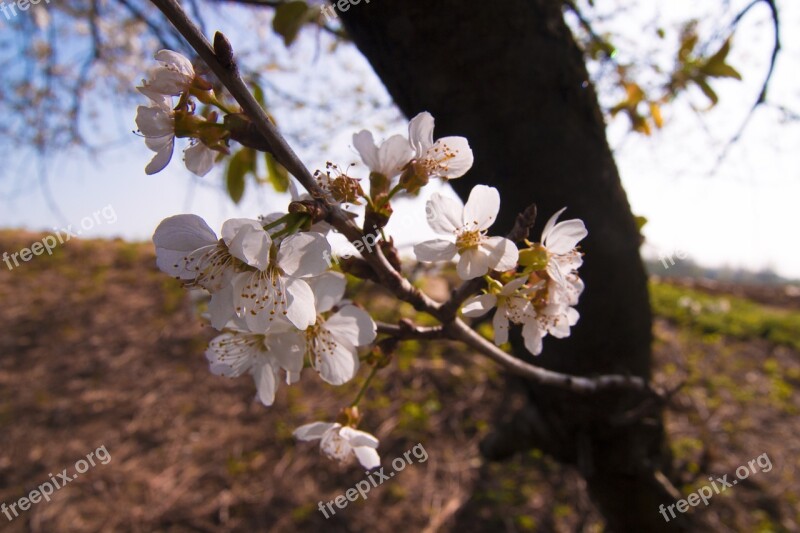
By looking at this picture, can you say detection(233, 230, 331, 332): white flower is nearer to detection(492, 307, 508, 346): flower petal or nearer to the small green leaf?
detection(492, 307, 508, 346): flower petal

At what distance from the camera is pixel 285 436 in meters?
2.12

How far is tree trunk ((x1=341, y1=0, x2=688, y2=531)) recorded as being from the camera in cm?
71

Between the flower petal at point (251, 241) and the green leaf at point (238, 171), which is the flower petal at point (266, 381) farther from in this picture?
the green leaf at point (238, 171)

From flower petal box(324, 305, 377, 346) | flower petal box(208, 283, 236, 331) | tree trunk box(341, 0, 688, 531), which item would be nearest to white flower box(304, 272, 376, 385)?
flower petal box(324, 305, 377, 346)

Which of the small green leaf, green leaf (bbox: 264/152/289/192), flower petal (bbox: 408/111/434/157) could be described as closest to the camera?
flower petal (bbox: 408/111/434/157)

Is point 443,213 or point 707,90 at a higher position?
point 443,213

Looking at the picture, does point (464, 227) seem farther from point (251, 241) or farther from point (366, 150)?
point (251, 241)

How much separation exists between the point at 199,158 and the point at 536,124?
22.4 inches

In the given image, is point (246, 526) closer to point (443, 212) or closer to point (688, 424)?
point (443, 212)

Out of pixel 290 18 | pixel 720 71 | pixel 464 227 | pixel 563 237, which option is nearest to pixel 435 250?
pixel 464 227

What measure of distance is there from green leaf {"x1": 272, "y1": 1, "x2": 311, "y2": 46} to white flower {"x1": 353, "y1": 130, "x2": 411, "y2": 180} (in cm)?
64

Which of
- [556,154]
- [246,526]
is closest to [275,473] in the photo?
[246,526]

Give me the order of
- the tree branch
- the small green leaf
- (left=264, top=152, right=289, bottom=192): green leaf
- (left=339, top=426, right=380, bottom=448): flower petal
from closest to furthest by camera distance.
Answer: the tree branch < (left=339, top=426, right=380, bottom=448): flower petal < the small green leaf < (left=264, top=152, right=289, bottom=192): green leaf

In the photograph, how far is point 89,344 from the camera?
2.83 meters
